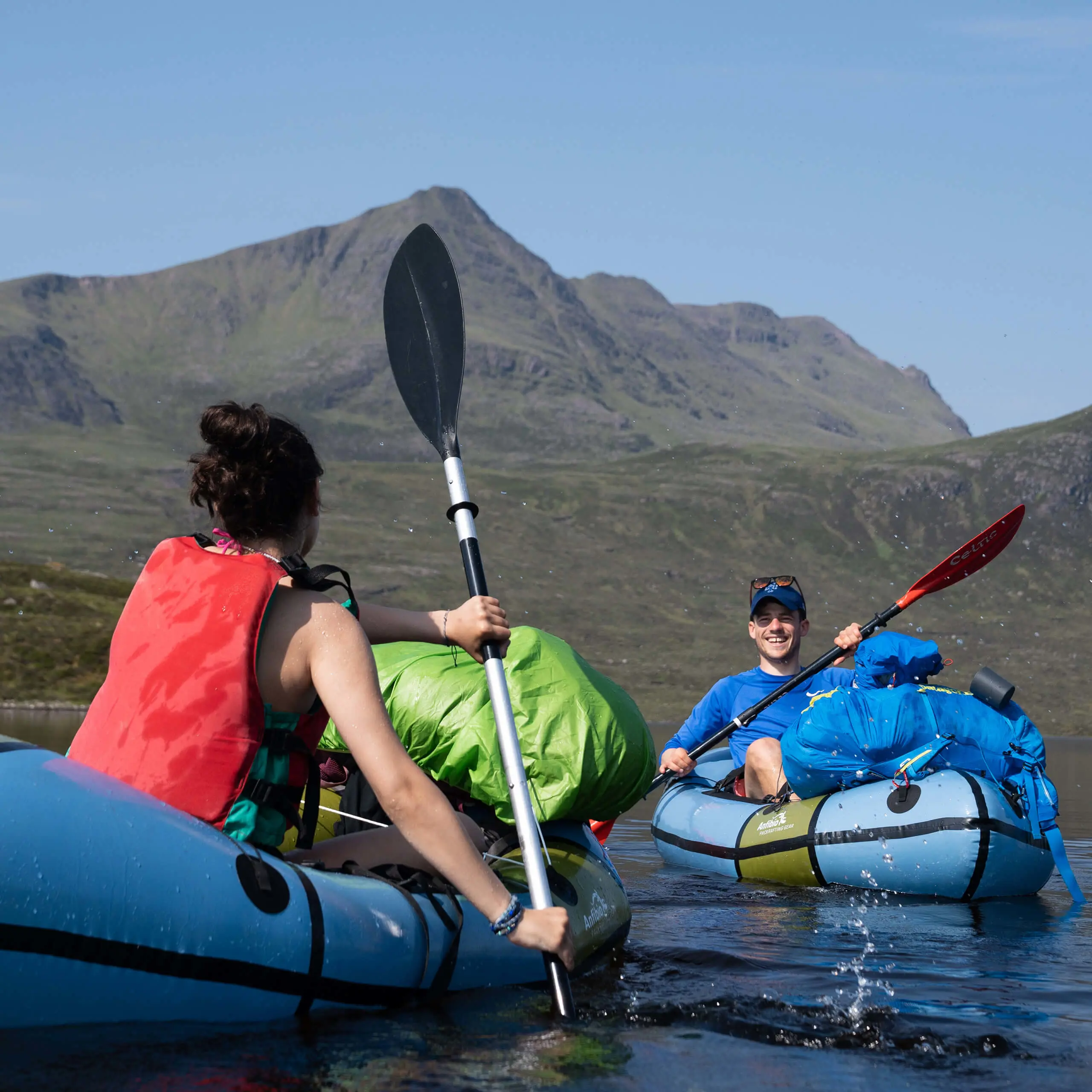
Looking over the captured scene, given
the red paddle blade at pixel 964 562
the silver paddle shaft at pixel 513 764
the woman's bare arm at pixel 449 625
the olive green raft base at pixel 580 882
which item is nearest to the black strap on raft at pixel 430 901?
the silver paddle shaft at pixel 513 764

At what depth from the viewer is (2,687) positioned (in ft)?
107

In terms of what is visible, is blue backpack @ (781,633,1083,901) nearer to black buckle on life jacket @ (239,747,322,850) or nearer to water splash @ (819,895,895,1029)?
water splash @ (819,895,895,1029)

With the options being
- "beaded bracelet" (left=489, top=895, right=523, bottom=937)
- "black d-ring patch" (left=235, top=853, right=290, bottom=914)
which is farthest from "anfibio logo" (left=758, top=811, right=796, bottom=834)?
"black d-ring patch" (left=235, top=853, right=290, bottom=914)

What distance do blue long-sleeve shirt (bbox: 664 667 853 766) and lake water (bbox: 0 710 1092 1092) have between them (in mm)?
3139

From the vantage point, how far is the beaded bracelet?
392cm

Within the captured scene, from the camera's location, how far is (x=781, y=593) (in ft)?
30.8

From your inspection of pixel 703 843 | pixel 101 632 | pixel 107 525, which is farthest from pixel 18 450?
pixel 703 843

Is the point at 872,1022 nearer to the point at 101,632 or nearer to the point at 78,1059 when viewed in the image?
the point at 78,1059

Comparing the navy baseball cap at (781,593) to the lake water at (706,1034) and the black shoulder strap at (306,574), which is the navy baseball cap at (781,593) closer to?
the lake water at (706,1034)

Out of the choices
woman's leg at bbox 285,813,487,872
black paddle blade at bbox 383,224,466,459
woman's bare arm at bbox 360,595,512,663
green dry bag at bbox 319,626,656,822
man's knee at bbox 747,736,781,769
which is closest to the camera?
woman's bare arm at bbox 360,595,512,663

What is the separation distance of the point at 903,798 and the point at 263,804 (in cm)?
482

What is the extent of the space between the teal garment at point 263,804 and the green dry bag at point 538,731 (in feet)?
4.13

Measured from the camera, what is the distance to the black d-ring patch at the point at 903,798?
779 centimetres

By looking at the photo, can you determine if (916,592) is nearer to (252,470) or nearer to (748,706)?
(748,706)
